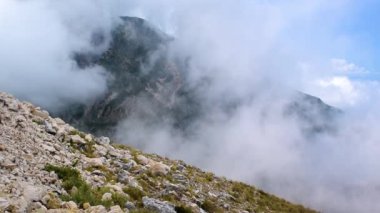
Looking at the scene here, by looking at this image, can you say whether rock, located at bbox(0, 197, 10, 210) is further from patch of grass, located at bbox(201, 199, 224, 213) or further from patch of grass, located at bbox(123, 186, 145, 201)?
patch of grass, located at bbox(201, 199, 224, 213)

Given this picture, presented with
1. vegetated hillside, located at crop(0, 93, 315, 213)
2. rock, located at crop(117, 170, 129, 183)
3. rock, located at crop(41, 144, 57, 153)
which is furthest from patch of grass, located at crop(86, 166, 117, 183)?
rock, located at crop(41, 144, 57, 153)

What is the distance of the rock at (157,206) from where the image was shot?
22469 mm

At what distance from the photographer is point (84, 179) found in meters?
22.1

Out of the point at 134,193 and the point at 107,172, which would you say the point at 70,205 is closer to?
the point at 134,193

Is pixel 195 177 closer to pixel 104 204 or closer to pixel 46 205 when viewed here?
pixel 104 204

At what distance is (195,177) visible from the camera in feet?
113

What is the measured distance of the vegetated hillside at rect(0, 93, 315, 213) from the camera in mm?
17953

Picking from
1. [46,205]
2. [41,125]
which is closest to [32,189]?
[46,205]

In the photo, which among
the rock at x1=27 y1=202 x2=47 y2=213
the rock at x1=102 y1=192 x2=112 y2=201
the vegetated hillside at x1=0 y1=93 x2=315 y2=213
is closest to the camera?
the rock at x1=27 y1=202 x2=47 y2=213

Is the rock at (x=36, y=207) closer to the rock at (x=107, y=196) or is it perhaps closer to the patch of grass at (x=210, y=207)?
the rock at (x=107, y=196)

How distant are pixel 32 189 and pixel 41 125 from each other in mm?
11465

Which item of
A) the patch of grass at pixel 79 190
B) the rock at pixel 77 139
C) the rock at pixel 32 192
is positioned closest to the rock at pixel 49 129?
the rock at pixel 77 139

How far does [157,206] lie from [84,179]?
3317 millimetres

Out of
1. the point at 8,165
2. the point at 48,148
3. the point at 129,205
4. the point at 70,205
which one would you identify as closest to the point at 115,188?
the point at 129,205
